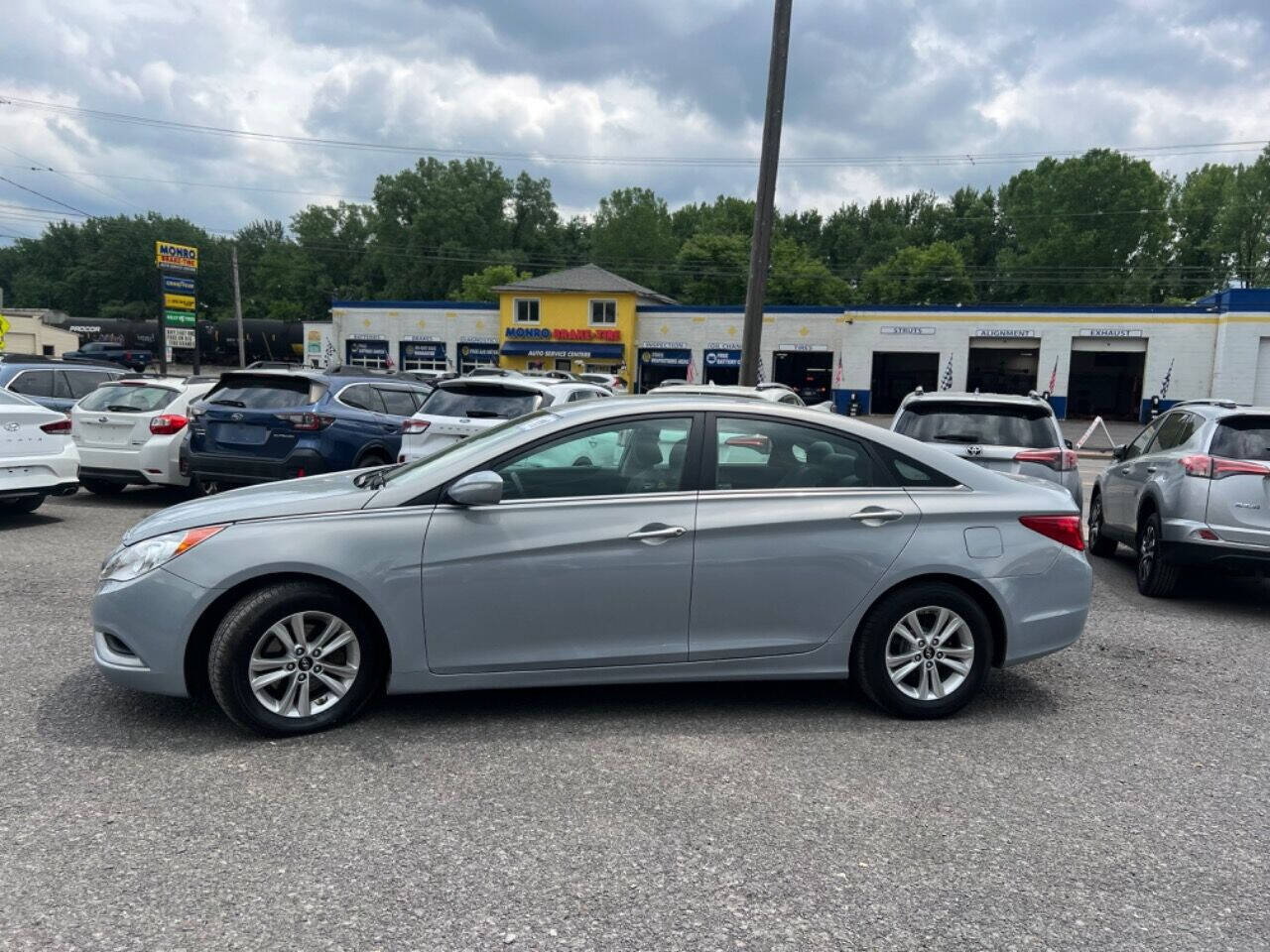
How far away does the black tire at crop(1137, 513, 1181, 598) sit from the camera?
725cm

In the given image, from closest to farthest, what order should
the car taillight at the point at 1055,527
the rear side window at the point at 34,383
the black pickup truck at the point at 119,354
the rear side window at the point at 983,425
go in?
1. the car taillight at the point at 1055,527
2. the rear side window at the point at 983,425
3. the rear side window at the point at 34,383
4. the black pickup truck at the point at 119,354

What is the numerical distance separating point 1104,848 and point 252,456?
348 inches

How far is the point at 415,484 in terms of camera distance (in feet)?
13.8

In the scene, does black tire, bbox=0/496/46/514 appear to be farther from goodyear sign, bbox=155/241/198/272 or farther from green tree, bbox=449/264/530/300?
green tree, bbox=449/264/530/300

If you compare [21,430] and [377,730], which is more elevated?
[21,430]

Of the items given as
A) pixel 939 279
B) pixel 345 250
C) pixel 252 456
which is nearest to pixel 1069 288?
pixel 939 279

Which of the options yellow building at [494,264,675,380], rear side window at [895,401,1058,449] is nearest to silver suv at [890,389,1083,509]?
rear side window at [895,401,1058,449]

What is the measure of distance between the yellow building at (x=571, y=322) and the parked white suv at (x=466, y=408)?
38.6 m

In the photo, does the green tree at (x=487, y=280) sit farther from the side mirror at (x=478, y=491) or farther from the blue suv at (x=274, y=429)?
the side mirror at (x=478, y=491)

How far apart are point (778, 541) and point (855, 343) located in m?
42.2

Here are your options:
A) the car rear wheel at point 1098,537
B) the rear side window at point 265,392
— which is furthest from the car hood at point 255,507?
the car rear wheel at point 1098,537

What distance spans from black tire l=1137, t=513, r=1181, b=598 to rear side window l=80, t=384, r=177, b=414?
34.1 ft

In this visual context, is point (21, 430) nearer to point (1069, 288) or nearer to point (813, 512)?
point (813, 512)

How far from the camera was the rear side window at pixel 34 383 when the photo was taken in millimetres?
12922
